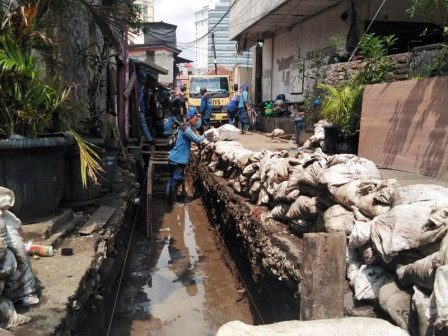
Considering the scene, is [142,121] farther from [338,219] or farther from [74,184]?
[338,219]

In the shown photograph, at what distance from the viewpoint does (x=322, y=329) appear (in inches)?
68.1

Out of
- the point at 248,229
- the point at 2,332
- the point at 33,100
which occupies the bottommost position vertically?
the point at 248,229

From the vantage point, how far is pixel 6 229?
223 cm

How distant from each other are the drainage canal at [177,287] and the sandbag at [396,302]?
2.44 metres

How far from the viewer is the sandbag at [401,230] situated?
2425mm

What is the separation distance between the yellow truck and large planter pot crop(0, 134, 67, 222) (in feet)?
49.3

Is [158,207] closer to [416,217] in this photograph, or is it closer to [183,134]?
[183,134]

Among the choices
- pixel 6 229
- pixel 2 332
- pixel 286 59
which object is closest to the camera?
pixel 2 332

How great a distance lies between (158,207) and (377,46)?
5330 millimetres

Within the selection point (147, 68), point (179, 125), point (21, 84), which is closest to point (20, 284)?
point (21, 84)

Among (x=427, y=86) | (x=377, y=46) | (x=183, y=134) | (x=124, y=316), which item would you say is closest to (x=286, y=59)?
(x=183, y=134)

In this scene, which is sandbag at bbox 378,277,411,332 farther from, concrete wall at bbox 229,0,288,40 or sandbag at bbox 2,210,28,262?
concrete wall at bbox 229,0,288,40

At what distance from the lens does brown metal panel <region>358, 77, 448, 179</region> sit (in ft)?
15.2

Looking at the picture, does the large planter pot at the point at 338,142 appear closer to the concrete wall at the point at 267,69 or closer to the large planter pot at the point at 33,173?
the large planter pot at the point at 33,173
